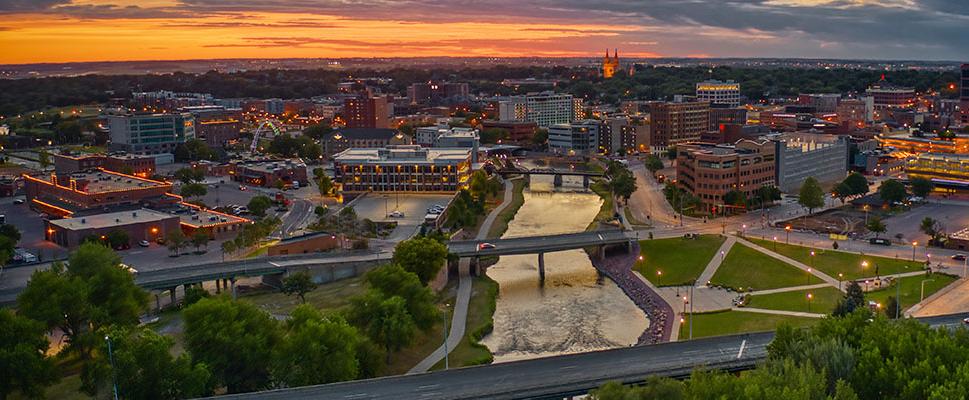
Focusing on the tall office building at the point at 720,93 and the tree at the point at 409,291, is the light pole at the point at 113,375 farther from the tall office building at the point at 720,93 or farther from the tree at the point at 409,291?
the tall office building at the point at 720,93

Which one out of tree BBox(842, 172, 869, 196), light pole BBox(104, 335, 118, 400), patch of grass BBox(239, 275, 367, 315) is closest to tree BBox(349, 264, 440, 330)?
patch of grass BBox(239, 275, 367, 315)

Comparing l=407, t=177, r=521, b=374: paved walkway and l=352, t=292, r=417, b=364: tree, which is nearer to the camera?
l=352, t=292, r=417, b=364: tree

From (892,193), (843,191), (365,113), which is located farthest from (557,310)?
(365,113)

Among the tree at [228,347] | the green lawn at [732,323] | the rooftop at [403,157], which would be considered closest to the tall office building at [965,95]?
the rooftop at [403,157]

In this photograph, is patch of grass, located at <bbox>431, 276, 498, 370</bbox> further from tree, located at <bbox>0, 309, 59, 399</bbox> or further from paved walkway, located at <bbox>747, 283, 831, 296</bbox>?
tree, located at <bbox>0, 309, 59, 399</bbox>

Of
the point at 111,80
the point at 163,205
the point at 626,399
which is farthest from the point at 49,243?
the point at 111,80
